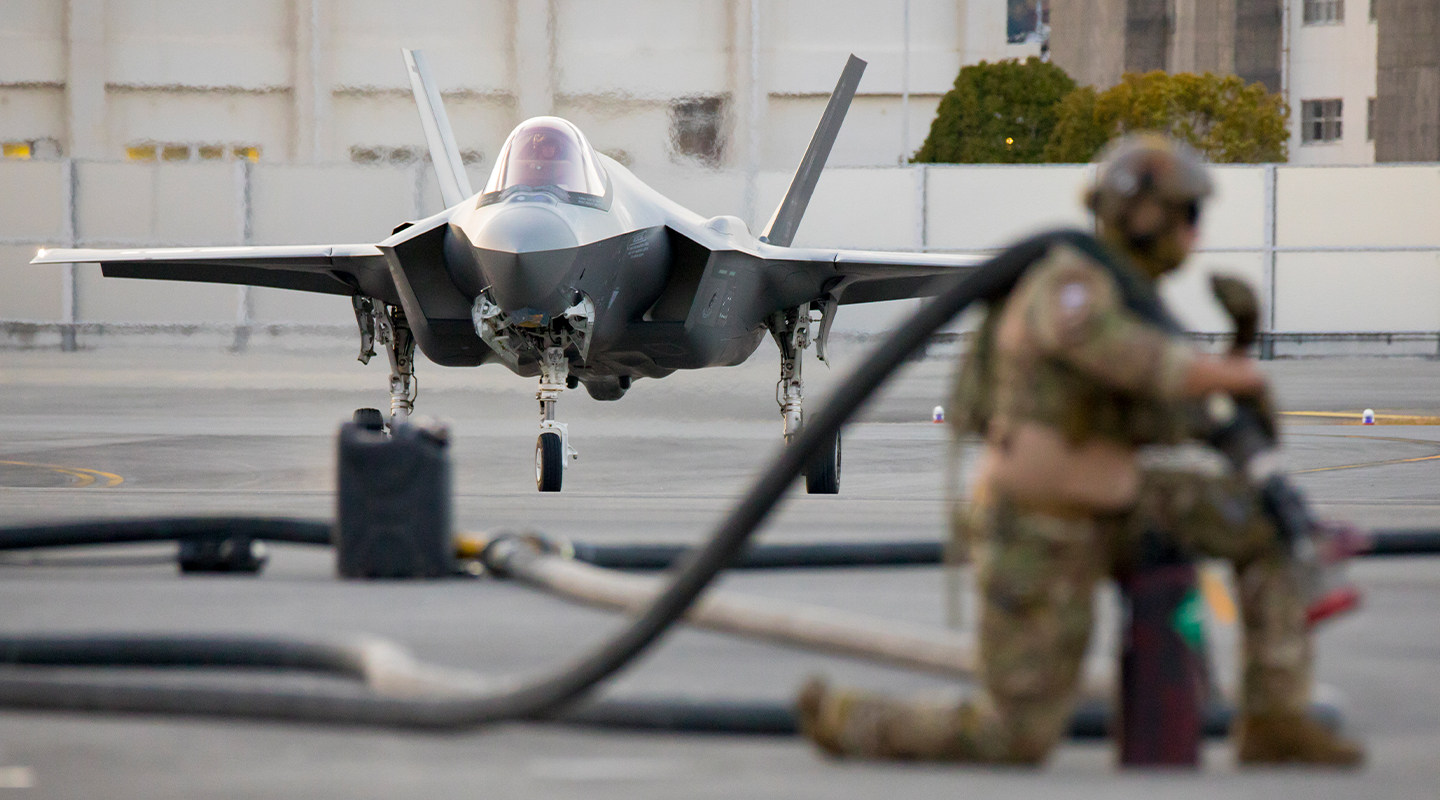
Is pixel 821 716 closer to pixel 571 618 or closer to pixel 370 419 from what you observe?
pixel 571 618

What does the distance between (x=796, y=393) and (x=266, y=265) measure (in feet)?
18.7

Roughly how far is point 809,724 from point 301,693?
4.38 ft

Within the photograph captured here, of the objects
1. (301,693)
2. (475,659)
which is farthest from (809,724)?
(475,659)

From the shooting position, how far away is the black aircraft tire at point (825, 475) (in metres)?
11.8

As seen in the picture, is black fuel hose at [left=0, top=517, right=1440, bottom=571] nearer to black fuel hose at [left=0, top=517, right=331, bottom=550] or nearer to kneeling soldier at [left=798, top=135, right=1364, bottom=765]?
black fuel hose at [left=0, top=517, right=331, bottom=550]

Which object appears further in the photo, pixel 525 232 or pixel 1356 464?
pixel 1356 464

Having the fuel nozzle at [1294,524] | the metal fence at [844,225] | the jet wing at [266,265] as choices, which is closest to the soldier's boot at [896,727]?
the fuel nozzle at [1294,524]

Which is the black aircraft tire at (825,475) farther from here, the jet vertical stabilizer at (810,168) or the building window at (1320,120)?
the building window at (1320,120)

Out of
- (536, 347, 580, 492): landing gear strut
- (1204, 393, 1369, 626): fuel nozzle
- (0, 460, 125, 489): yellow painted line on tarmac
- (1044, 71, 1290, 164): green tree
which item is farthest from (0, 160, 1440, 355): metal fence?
(1204, 393, 1369, 626): fuel nozzle

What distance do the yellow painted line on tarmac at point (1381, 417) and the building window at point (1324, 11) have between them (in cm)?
4975

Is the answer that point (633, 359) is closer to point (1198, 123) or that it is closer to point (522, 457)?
point (522, 457)

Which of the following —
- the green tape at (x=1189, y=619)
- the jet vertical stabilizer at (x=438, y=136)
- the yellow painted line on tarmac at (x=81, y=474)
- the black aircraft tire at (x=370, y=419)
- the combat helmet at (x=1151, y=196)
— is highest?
the jet vertical stabilizer at (x=438, y=136)

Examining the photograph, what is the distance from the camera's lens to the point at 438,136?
53.4ft

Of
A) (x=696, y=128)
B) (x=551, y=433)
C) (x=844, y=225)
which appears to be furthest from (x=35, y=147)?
(x=551, y=433)
